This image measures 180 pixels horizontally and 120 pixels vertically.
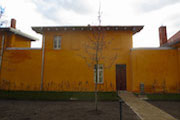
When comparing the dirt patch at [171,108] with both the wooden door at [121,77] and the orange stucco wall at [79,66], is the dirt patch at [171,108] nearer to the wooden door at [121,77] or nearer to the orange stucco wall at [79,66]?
the orange stucco wall at [79,66]

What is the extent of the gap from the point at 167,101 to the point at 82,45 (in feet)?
26.1

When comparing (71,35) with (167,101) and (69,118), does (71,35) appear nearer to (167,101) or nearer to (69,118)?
(69,118)

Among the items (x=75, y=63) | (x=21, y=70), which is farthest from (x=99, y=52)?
(x=21, y=70)

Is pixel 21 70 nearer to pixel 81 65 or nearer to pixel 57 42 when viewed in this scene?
pixel 57 42

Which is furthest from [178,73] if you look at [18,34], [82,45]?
[18,34]

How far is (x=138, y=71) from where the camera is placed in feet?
32.7

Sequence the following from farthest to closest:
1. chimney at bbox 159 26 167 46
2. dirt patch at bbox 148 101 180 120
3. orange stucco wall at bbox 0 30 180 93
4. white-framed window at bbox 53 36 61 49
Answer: chimney at bbox 159 26 167 46, white-framed window at bbox 53 36 61 49, orange stucco wall at bbox 0 30 180 93, dirt patch at bbox 148 101 180 120

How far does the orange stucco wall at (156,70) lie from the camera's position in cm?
976

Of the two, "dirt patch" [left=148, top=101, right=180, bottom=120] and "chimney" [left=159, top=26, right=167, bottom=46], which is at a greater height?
"chimney" [left=159, top=26, right=167, bottom=46]

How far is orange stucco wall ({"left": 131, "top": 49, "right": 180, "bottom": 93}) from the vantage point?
9.76 meters

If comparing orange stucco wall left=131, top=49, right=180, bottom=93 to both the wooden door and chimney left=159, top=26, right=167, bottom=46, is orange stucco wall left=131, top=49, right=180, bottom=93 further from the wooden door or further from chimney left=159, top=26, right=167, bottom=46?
chimney left=159, top=26, right=167, bottom=46

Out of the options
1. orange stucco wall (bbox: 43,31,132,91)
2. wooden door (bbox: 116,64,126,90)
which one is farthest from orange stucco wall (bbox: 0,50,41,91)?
wooden door (bbox: 116,64,126,90)

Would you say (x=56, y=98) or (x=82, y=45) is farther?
(x=82, y=45)

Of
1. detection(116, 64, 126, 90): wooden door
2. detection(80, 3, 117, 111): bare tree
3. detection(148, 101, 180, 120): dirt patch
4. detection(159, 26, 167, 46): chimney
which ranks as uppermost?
detection(159, 26, 167, 46): chimney
